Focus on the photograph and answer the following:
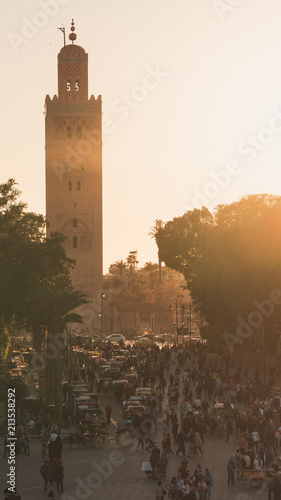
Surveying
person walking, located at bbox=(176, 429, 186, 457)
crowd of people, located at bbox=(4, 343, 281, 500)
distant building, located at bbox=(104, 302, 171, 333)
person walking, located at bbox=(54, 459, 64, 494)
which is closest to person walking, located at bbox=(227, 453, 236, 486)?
crowd of people, located at bbox=(4, 343, 281, 500)

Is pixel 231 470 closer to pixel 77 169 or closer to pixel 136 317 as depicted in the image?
pixel 77 169

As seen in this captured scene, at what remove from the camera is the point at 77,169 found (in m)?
109

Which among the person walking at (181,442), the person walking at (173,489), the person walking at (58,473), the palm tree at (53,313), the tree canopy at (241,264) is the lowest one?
the person walking at (173,489)

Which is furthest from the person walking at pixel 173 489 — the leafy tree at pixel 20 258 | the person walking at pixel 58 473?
the leafy tree at pixel 20 258

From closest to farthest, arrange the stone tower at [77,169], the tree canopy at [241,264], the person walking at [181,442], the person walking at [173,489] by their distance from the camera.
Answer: the person walking at [173,489] → the person walking at [181,442] → the tree canopy at [241,264] → the stone tower at [77,169]

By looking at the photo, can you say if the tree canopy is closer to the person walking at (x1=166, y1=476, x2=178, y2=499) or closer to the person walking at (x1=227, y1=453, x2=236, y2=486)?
the person walking at (x1=227, y1=453, x2=236, y2=486)

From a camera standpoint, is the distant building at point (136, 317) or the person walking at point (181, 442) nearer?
the person walking at point (181, 442)

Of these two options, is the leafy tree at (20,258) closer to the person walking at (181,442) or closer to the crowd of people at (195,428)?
the crowd of people at (195,428)

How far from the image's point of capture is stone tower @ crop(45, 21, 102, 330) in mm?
107625

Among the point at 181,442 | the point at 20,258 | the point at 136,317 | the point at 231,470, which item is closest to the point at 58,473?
the point at 231,470

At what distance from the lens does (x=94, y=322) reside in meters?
107

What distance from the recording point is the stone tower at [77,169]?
108 m

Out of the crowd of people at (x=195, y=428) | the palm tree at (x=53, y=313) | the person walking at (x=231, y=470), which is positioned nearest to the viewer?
the crowd of people at (x=195, y=428)

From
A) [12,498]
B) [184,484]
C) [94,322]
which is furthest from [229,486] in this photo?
[94,322]
